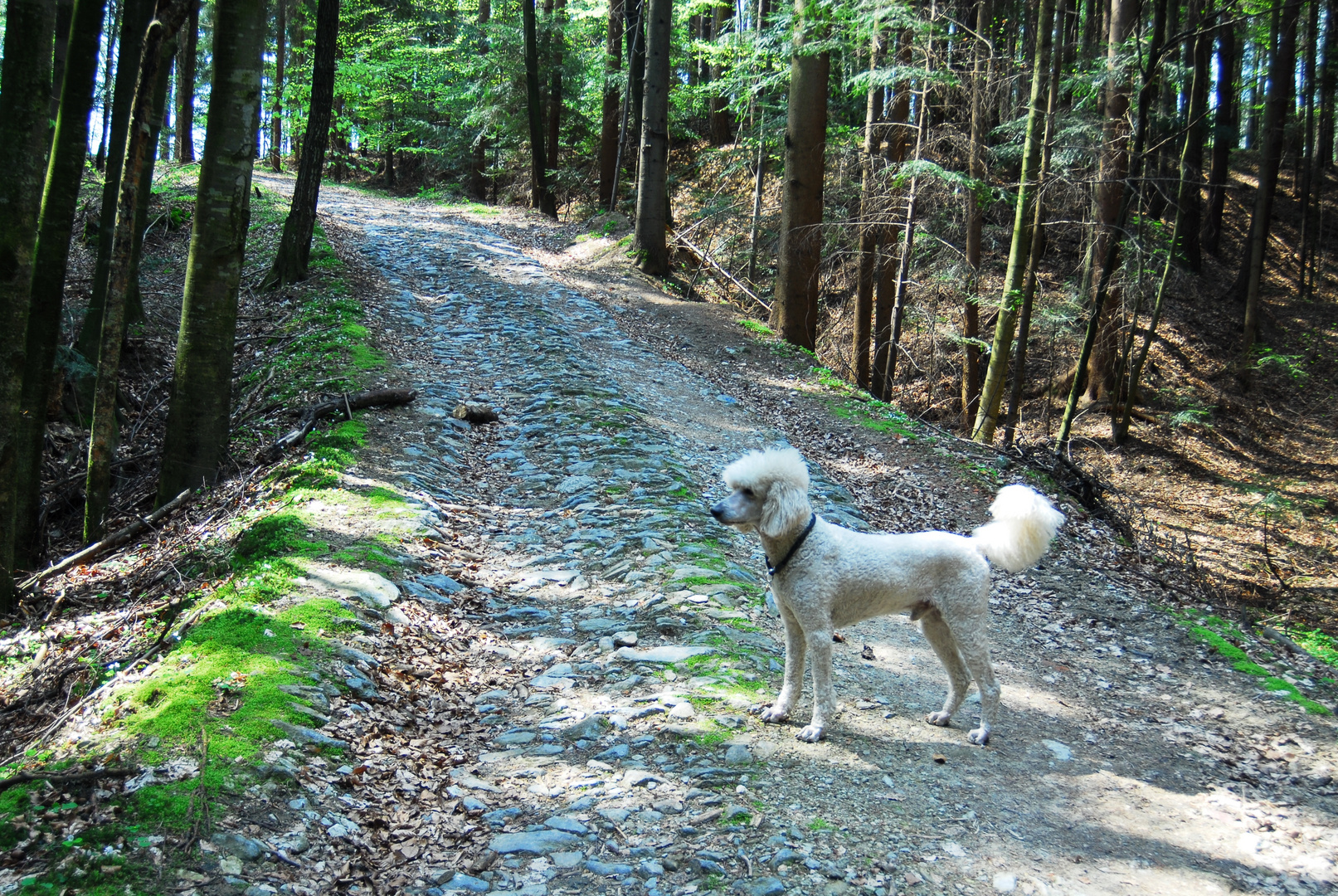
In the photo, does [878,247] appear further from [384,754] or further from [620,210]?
[384,754]

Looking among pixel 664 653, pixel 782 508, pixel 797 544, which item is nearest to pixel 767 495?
pixel 782 508

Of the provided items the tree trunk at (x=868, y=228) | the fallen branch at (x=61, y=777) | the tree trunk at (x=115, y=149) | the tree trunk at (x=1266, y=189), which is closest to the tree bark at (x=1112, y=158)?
the tree trunk at (x=868, y=228)

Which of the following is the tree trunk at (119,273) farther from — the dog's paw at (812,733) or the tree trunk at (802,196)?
the tree trunk at (802,196)

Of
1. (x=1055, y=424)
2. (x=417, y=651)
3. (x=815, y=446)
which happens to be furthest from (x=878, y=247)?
(x=417, y=651)

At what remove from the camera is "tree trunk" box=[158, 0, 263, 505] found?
7.02 meters

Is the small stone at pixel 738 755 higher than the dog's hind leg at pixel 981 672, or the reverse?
the dog's hind leg at pixel 981 672

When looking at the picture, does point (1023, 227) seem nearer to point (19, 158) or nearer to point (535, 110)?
point (19, 158)

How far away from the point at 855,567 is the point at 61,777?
12.9ft

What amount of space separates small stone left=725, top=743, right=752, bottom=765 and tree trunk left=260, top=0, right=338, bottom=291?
516 inches

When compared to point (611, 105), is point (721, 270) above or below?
below

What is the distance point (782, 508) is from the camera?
4508mm

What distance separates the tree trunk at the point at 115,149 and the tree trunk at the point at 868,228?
997 cm

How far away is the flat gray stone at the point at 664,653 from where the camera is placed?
5.44m

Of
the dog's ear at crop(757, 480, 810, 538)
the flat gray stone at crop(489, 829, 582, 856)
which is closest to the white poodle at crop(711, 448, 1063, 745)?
the dog's ear at crop(757, 480, 810, 538)
